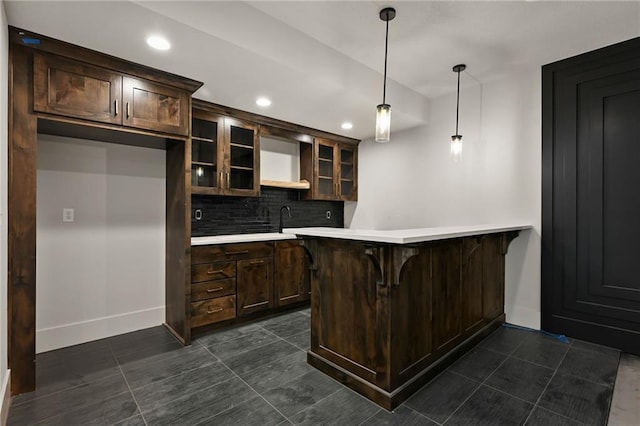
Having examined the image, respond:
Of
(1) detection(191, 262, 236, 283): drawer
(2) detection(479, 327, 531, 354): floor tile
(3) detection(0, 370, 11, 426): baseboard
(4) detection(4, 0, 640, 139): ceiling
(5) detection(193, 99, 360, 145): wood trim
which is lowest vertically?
(2) detection(479, 327, 531, 354): floor tile

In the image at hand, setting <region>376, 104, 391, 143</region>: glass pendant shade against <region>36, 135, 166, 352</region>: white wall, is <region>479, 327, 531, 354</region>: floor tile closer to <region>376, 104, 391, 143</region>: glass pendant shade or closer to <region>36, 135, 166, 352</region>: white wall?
<region>376, 104, 391, 143</region>: glass pendant shade

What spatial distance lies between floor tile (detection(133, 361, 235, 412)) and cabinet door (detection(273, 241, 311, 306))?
1.29 metres

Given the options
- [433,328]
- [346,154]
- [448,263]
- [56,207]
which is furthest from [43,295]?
[346,154]

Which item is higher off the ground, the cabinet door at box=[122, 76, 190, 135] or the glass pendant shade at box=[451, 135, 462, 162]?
the cabinet door at box=[122, 76, 190, 135]

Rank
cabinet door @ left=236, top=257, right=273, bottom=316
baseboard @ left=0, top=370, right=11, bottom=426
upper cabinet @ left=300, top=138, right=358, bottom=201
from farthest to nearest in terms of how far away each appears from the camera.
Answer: upper cabinet @ left=300, top=138, right=358, bottom=201 < cabinet door @ left=236, top=257, right=273, bottom=316 < baseboard @ left=0, top=370, right=11, bottom=426

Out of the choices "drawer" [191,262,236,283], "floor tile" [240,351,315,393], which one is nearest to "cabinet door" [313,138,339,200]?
"drawer" [191,262,236,283]

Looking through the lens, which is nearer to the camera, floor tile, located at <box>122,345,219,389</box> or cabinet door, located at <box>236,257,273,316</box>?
floor tile, located at <box>122,345,219,389</box>

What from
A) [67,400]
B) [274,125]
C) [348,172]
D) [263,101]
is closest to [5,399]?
[67,400]

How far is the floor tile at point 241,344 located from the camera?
2693mm

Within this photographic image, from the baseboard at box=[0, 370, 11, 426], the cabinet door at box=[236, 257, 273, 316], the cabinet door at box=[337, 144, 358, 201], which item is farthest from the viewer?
the cabinet door at box=[337, 144, 358, 201]

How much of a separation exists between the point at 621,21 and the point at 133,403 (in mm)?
4543

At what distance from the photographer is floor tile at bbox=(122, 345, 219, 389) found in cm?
227

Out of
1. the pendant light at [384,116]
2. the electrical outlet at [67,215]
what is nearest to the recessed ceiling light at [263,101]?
the pendant light at [384,116]

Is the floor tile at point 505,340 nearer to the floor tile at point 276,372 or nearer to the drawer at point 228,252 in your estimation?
the floor tile at point 276,372
